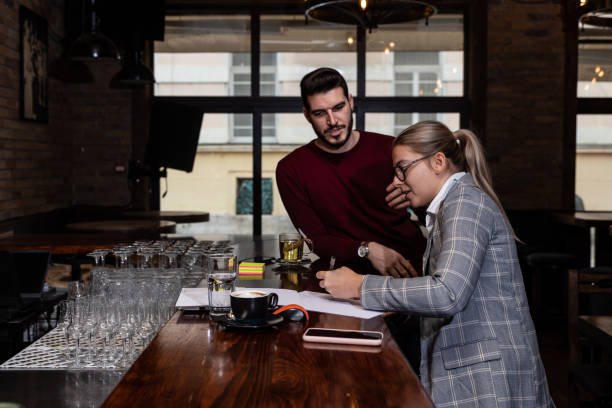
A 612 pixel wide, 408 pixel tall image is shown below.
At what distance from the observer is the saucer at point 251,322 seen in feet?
5.06

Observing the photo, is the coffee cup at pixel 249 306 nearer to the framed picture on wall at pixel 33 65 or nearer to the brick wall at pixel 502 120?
the framed picture on wall at pixel 33 65

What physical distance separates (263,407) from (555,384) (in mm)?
3468

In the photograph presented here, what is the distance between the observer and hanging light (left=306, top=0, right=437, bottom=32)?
141 inches

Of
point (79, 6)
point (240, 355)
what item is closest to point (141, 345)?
point (240, 355)

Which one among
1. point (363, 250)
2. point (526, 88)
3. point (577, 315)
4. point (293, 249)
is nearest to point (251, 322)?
point (363, 250)

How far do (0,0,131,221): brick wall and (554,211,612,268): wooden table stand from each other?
4.50 m

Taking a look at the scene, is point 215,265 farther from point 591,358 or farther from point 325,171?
point 591,358

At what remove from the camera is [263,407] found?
3.55 feet

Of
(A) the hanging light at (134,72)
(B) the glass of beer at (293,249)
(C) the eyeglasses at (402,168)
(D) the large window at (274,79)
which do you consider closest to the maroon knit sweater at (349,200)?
(B) the glass of beer at (293,249)

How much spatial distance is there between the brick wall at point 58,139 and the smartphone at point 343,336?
4.49 m

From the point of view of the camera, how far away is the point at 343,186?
2758 mm

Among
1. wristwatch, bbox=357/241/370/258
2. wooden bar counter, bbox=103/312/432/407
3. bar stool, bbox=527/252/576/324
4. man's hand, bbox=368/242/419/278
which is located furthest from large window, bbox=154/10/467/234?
wooden bar counter, bbox=103/312/432/407

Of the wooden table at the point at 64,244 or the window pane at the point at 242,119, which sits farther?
the window pane at the point at 242,119

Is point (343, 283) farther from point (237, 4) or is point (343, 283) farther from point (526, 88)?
point (237, 4)
